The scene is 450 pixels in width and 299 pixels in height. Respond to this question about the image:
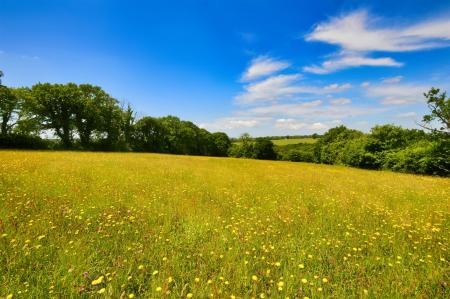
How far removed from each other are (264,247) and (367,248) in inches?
102

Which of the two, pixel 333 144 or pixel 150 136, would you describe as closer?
pixel 333 144

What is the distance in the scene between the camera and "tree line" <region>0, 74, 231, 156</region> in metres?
39.9

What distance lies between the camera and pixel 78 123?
161ft

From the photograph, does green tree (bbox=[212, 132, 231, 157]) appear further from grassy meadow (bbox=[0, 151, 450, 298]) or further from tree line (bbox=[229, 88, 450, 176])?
grassy meadow (bbox=[0, 151, 450, 298])

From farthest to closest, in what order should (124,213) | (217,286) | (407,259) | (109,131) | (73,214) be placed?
(109,131)
(124,213)
(73,214)
(407,259)
(217,286)

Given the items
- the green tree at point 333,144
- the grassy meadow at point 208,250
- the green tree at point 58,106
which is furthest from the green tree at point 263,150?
the grassy meadow at point 208,250

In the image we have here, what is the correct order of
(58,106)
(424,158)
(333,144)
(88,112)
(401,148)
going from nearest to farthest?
1. (424,158)
2. (401,148)
3. (58,106)
4. (88,112)
5. (333,144)

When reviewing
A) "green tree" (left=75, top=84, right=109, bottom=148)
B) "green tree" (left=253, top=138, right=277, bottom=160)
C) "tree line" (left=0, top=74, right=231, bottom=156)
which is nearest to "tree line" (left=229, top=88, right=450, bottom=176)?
"green tree" (left=253, top=138, right=277, bottom=160)

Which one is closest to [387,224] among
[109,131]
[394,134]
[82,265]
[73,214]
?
[82,265]

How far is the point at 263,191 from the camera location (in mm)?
11375

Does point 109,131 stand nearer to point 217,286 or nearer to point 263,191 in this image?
point 263,191

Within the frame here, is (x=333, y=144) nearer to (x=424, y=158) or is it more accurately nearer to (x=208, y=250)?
(x=424, y=158)

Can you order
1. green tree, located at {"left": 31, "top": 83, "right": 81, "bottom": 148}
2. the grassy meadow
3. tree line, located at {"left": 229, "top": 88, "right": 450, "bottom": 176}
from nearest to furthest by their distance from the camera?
the grassy meadow → tree line, located at {"left": 229, "top": 88, "right": 450, "bottom": 176} → green tree, located at {"left": 31, "top": 83, "right": 81, "bottom": 148}

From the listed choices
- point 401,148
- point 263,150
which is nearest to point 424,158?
point 401,148
